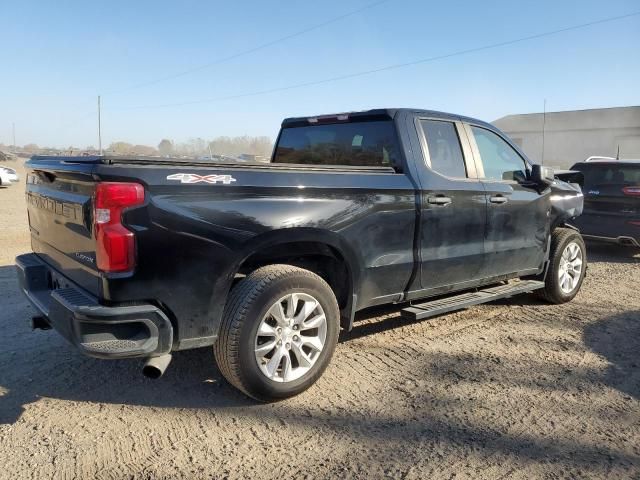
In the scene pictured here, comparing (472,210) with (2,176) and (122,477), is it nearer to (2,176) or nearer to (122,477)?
(122,477)

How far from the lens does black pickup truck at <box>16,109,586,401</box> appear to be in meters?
2.78

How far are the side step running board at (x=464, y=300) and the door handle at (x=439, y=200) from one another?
852 mm

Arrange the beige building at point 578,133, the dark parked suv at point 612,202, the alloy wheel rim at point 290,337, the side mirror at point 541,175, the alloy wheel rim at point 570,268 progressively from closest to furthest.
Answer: the alloy wheel rim at point 290,337 → the side mirror at point 541,175 → the alloy wheel rim at point 570,268 → the dark parked suv at point 612,202 → the beige building at point 578,133

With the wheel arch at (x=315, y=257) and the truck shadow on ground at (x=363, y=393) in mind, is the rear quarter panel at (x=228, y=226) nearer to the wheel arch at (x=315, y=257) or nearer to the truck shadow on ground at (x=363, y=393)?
the wheel arch at (x=315, y=257)

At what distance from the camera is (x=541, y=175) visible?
5.12 m

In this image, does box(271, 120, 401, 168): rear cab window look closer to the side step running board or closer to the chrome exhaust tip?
the side step running board

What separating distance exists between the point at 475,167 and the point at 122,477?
3.67 meters

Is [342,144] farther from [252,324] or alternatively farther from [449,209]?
[252,324]

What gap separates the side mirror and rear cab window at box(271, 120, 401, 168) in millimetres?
1835

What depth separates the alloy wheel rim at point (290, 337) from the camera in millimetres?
3238

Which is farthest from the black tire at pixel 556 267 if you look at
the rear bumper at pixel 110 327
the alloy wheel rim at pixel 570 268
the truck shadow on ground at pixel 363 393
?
the rear bumper at pixel 110 327

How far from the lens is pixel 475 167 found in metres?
4.66

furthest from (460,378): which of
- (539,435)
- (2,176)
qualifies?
(2,176)

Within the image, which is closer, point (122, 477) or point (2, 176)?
point (122, 477)
